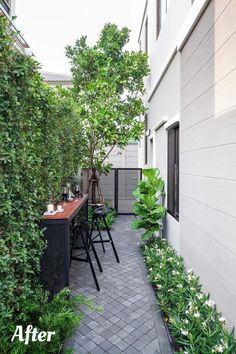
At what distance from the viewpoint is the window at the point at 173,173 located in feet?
14.5

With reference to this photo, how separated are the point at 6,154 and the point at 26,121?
538 millimetres

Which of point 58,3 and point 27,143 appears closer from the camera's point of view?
point 27,143

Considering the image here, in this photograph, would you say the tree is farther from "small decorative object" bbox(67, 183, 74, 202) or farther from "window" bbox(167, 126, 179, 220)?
"window" bbox(167, 126, 179, 220)

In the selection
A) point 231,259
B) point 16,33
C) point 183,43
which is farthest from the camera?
point 183,43

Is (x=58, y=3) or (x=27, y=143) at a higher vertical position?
(x=58, y=3)

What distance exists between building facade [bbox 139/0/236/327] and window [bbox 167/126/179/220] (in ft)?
0.18

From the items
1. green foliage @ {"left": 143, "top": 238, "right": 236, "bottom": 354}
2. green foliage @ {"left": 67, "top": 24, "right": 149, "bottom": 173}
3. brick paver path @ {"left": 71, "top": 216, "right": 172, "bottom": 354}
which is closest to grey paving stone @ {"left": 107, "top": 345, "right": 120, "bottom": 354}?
brick paver path @ {"left": 71, "top": 216, "right": 172, "bottom": 354}

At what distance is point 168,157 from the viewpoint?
16.4 ft

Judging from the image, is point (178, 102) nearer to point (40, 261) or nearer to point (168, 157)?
point (168, 157)

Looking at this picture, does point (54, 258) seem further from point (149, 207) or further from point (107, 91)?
point (107, 91)

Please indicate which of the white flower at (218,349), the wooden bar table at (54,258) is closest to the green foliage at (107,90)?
the wooden bar table at (54,258)

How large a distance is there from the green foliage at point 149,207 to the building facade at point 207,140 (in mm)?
513

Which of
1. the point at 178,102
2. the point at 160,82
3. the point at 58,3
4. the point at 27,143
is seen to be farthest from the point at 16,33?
the point at 58,3

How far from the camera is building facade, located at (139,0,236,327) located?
217cm
